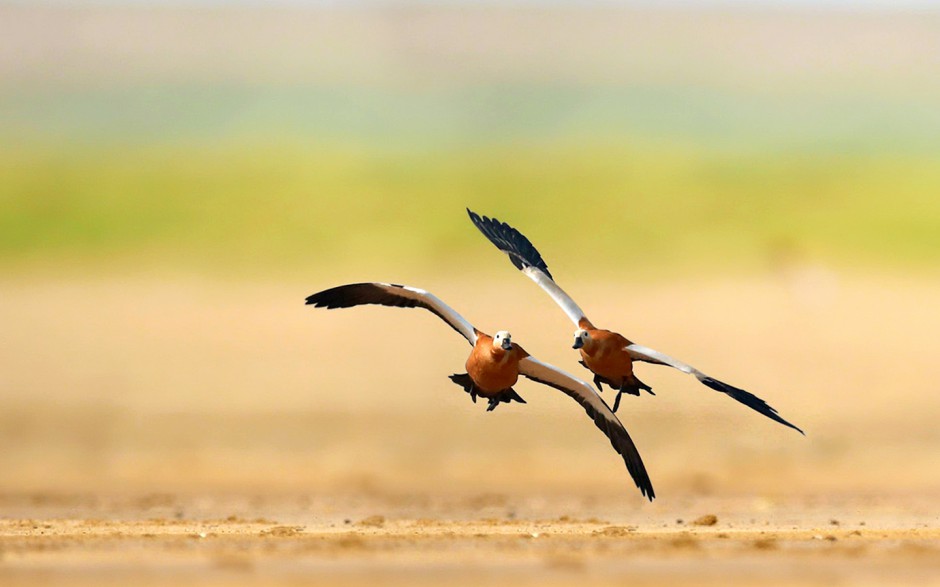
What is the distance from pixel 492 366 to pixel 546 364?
77 cm

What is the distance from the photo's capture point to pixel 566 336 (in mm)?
43250

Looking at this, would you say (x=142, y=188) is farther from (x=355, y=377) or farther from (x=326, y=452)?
(x=326, y=452)

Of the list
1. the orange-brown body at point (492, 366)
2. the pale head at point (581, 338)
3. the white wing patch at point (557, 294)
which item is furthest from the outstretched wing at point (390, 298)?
the pale head at point (581, 338)

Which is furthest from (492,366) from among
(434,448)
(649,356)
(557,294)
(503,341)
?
(434,448)

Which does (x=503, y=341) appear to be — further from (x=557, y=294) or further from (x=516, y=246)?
(x=516, y=246)

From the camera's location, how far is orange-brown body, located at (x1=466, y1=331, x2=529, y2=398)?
24.7 metres

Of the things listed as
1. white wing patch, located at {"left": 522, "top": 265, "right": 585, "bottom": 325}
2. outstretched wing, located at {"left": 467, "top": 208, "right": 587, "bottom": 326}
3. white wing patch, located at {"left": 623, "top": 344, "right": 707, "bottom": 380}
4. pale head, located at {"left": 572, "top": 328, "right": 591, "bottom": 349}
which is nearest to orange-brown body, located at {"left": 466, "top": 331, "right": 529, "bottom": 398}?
pale head, located at {"left": 572, "top": 328, "right": 591, "bottom": 349}

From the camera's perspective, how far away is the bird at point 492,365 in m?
24.8

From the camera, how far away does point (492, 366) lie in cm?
2470

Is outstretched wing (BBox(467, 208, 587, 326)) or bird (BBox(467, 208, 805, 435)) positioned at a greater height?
outstretched wing (BBox(467, 208, 587, 326))

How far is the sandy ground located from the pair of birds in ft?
4.85

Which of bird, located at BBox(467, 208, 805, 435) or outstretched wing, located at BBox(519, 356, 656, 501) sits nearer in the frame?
bird, located at BBox(467, 208, 805, 435)

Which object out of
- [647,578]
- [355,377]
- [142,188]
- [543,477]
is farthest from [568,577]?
[142,188]

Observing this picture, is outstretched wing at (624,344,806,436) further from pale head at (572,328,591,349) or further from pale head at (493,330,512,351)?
pale head at (493,330,512,351)
